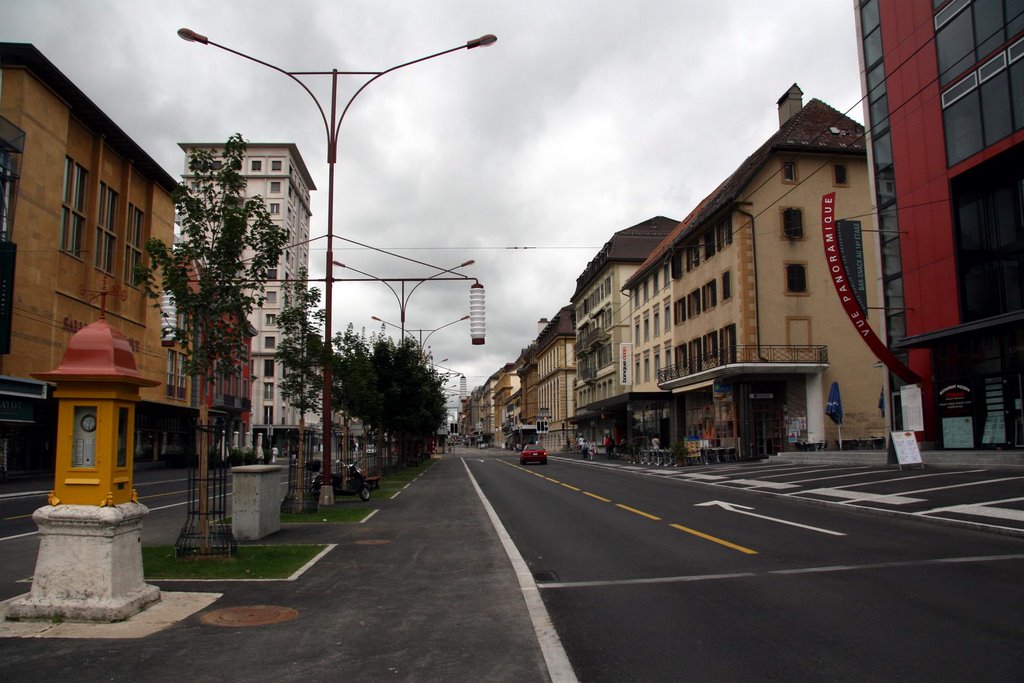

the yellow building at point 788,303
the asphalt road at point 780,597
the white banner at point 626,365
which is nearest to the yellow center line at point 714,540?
the asphalt road at point 780,597

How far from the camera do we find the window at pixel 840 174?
127 ft

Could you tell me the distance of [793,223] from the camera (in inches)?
1508

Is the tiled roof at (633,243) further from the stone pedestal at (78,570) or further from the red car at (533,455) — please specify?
the stone pedestal at (78,570)

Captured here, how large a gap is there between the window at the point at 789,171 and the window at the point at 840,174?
221 centimetres

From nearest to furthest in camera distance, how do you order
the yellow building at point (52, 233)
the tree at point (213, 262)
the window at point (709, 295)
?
the tree at point (213, 262)
the yellow building at point (52, 233)
the window at point (709, 295)

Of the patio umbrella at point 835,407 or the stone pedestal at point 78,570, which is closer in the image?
the stone pedestal at point 78,570

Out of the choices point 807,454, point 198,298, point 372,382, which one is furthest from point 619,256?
point 198,298

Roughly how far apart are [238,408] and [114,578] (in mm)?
64832

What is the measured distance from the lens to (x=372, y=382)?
30.4m

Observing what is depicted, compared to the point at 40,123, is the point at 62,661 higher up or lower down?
lower down

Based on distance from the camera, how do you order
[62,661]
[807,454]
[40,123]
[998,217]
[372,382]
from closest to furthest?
[62,661] → [998,217] → [372,382] → [807,454] → [40,123]

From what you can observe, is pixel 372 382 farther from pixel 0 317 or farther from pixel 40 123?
pixel 40 123

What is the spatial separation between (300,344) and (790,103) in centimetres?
3427

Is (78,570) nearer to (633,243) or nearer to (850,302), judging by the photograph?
(850,302)
